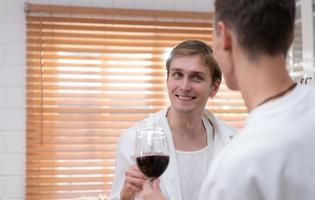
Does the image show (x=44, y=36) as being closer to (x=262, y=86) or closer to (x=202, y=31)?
(x=202, y=31)

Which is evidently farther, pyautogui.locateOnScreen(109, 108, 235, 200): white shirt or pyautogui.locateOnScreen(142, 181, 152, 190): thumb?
pyautogui.locateOnScreen(109, 108, 235, 200): white shirt

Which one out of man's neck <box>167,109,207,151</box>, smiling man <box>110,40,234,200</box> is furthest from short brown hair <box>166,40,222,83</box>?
man's neck <box>167,109,207,151</box>

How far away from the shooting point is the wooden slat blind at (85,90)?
296cm

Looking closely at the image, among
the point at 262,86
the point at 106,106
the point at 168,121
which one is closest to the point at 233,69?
the point at 262,86

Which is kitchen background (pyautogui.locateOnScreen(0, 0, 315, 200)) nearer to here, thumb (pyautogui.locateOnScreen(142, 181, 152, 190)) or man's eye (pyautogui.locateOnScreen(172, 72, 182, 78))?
man's eye (pyautogui.locateOnScreen(172, 72, 182, 78))

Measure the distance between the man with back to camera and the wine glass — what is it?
1.64 feet

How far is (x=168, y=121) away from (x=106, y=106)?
115 centimetres

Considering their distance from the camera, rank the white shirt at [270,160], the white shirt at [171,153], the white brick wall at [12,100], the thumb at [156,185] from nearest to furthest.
A: 1. the white shirt at [270,160]
2. the thumb at [156,185]
3. the white shirt at [171,153]
4. the white brick wall at [12,100]

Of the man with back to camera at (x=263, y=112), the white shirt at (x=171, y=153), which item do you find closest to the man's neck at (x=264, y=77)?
the man with back to camera at (x=263, y=112)

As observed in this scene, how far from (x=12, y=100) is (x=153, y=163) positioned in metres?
1.78

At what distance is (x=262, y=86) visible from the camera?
0.87 metres

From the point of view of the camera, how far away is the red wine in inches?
54.3

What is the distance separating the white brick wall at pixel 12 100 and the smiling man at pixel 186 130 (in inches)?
49.9

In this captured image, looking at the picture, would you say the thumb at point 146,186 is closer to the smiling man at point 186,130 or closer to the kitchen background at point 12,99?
the smiling man at point 186,130
